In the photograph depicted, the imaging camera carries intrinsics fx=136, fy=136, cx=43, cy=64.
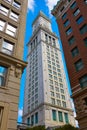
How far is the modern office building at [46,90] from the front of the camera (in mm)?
56731

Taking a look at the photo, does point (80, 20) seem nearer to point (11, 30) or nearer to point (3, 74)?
point (11, 30)

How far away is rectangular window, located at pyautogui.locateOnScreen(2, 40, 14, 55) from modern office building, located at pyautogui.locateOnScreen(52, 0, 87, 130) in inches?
509

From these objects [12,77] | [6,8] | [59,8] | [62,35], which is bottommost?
[12,77]

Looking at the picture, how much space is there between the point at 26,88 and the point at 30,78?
6.15 m

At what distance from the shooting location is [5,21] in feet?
54.5

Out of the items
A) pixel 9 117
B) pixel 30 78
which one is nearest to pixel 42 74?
pixel 30 78

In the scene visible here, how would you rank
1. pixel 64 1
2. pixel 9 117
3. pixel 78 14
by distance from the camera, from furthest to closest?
pixel 64 1 < pixel 78 14 < pixel 9 117

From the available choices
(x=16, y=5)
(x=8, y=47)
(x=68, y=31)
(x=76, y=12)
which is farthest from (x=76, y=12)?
(x=8, y=47)

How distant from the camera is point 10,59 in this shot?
1280cm

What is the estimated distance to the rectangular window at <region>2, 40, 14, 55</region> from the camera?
13.9m

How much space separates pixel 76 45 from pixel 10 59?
57.8 ft

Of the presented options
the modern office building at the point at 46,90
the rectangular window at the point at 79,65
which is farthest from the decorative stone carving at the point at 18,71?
the modern office building at the point at 46,90

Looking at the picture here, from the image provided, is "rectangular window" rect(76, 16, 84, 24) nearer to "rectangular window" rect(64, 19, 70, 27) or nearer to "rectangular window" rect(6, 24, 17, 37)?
"rectangular window" rect(64, 19, 70, 27)

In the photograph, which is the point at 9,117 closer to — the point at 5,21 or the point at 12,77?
the point at 12,77
